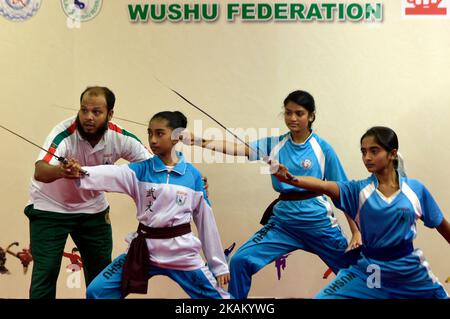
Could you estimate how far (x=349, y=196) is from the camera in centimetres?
308

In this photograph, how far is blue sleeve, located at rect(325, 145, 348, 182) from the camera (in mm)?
3227

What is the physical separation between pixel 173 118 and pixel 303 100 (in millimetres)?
689

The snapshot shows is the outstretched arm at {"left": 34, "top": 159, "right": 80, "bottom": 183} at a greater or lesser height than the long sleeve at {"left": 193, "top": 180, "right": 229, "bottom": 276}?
greater

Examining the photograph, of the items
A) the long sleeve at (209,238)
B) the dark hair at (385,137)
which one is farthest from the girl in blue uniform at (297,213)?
the dark hair at (385,137)

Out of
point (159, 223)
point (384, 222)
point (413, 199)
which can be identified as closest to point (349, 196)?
point (384, 222)

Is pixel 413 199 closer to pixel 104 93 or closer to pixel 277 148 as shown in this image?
pixel 277 148

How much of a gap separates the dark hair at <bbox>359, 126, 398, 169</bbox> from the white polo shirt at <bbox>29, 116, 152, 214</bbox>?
3.82 ft

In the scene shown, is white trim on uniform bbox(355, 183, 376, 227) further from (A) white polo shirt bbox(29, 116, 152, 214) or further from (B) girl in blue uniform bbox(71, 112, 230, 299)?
(A) white polo shirt bbox(29, 116, 152, 214)

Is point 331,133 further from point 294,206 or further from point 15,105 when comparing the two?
point 15,105

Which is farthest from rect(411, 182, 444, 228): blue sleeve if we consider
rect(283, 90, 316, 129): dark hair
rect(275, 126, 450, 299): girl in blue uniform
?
rect(283, 90, 316, 129): dark hair

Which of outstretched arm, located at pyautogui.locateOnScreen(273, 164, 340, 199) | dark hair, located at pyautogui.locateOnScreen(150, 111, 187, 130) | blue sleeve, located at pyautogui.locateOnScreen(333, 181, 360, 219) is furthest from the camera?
dark hair, located at pyautogui.locateOnScreen(150, 111, 187, 130)

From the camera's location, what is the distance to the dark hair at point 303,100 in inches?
129
